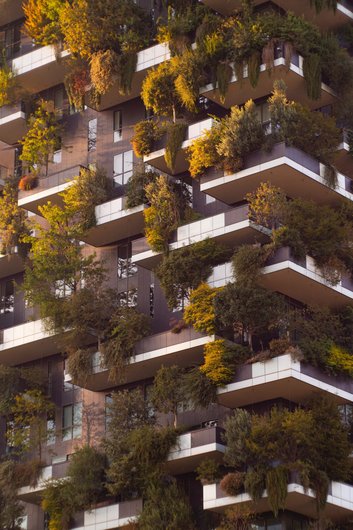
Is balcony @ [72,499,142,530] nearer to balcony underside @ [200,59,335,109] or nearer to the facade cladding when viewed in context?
the facade cladding

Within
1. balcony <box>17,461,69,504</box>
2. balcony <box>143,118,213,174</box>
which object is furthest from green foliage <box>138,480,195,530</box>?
balcony <box>143,118,213,174</box>

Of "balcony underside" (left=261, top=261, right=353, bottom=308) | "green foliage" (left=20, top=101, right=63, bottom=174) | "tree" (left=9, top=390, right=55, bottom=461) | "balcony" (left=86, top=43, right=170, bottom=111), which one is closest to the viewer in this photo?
"balcony underside" (left=261, top=261, right=353, bottom=308)

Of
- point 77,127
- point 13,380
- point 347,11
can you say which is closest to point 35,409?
point 13,380

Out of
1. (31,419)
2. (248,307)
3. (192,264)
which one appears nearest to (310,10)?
(192,264)

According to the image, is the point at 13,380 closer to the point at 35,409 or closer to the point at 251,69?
the point at 35,409

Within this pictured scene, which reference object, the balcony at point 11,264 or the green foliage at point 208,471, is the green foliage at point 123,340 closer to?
the green foliage at point 208,471
